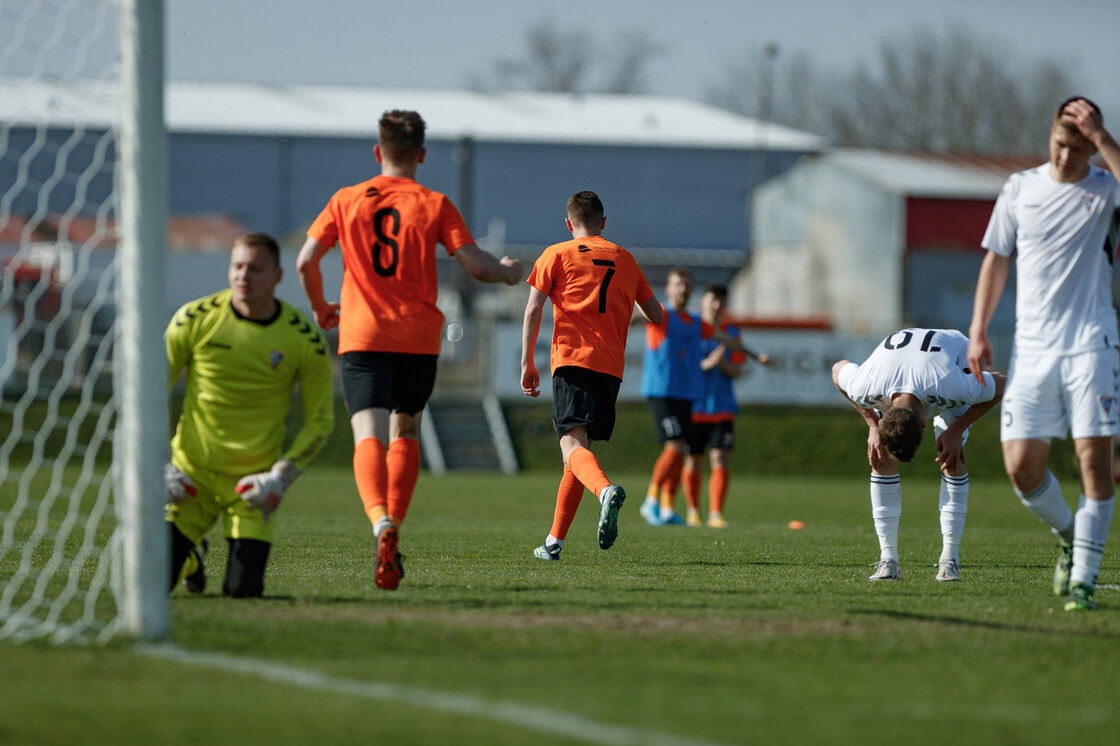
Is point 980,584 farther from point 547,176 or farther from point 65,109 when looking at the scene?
point 547,176

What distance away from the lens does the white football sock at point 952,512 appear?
7.15 meters

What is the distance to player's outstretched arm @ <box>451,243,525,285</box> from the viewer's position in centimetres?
600

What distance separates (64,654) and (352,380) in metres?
2.13

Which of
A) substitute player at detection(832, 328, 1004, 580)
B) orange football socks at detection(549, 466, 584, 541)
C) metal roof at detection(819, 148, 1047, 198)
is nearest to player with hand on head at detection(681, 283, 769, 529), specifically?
orange football socks at detection(549, 466, 584, 541)

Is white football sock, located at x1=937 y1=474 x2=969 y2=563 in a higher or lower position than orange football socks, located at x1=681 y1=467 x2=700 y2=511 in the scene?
higher

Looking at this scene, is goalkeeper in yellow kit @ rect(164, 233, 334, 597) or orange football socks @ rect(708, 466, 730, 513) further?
orange football socks @ rect(708, 466, 730, 513)

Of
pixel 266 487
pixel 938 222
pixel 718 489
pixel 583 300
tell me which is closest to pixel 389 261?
pixel 266 487

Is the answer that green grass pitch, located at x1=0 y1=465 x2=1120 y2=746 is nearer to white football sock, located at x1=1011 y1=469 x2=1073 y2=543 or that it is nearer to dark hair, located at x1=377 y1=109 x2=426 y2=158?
white football sock, located at x1=1011 y1=469 x2=1073 y2=543

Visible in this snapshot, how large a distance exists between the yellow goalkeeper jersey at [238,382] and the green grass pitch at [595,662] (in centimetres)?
65

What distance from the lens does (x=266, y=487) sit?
5.20 meters

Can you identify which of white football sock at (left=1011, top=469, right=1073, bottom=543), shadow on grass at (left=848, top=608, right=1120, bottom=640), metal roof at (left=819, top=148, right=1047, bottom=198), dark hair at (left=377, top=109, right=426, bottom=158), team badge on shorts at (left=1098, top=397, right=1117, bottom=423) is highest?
metal roof at (left=819, top=148, right=1047, bottom=198)

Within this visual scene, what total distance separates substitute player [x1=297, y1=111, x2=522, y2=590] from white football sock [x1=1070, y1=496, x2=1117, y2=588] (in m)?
2.73

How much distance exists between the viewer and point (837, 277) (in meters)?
44.0

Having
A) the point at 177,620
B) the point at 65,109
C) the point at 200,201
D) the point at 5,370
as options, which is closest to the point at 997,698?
the point at 177,620
